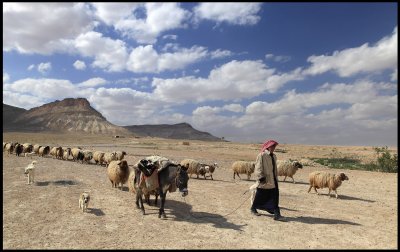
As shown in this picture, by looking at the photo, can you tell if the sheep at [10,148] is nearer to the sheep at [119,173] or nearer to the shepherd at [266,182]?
the sheep at [119,173]

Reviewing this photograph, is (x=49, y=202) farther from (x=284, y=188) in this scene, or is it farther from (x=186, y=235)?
(x=284, y=188)

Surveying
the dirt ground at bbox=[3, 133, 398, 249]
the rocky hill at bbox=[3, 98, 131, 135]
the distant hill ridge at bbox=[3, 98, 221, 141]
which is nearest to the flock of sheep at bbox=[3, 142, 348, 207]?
the dirt ground at bbox=[3, 133, 398, 249]

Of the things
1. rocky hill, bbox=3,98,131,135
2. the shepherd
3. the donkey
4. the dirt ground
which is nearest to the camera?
the dirt ground

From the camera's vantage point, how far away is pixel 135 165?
11266 mm

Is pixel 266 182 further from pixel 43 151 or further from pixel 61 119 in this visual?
pixel 61 119

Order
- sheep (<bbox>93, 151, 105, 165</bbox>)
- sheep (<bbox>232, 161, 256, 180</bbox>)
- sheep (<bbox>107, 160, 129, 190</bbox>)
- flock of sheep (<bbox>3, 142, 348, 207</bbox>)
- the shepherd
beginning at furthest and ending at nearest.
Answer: sheep (<bbox>93, 151, 105, 165</bbox>), sheep (<bbox>232, 161, 256, 180</bbox>), flock of sheep (<bbox>3, 142, 348, 207</bbox>), sheep (<bbox>107, 160, 129, 190</bbox>), the shepherd

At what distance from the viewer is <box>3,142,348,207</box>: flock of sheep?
15.0 metres

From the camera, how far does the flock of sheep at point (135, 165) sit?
49.1ft

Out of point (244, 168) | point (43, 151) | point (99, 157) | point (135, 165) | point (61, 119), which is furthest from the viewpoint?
point (61, 119)

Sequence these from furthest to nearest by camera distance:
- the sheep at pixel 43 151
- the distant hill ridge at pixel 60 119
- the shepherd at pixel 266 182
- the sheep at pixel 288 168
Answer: the distant hill ridge at pixel 60 119
the sheep at pixel 43 151
the sheep at pixel 288 168
the shepherd at pixel 266 182

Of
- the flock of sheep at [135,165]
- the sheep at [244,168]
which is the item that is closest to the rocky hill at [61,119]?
the flock of sheep at [135,165]

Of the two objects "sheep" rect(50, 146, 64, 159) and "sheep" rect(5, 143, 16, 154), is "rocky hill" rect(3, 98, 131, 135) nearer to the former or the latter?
"sheep" rect(5, 143, 16, 154)

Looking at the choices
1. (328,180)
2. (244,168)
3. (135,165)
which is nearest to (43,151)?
(244,168)

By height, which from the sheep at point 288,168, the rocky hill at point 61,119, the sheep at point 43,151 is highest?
the rocky hill at point 61,119
